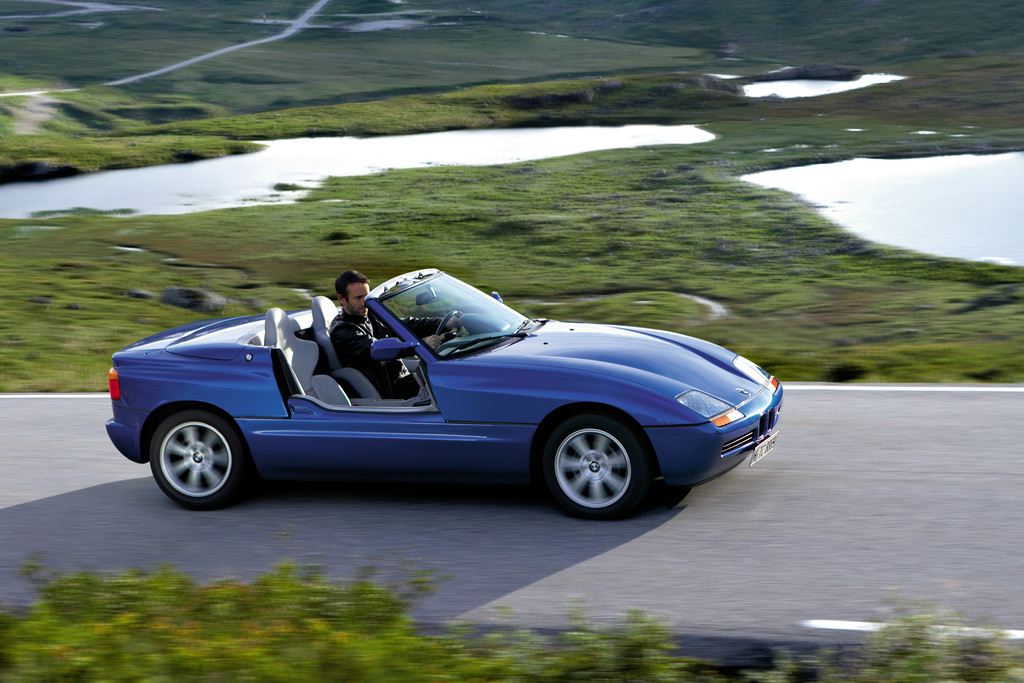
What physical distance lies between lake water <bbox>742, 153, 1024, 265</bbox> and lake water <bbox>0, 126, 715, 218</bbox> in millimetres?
11254

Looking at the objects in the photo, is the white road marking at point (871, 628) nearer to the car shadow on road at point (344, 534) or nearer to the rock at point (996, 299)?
the car shadow on road at point (344, 534)

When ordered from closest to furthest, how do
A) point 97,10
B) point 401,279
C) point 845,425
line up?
point 401,279 → point 845,425 → point 97,10

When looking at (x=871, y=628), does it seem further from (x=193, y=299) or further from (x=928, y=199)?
(x=928, y=199)

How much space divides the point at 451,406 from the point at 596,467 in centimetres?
85

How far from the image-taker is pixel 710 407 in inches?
223

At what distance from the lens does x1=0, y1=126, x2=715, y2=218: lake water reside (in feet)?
115

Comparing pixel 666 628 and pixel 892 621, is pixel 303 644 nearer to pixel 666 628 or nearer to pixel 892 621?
pixel 666 628

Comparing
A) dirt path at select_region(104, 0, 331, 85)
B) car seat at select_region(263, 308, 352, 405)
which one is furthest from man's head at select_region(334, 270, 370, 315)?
dirt path at select_region(104, 0, 331, 85)

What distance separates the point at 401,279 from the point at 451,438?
1.20 metres

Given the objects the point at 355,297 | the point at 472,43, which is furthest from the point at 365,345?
the point at 472,43

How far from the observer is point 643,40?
110 metres

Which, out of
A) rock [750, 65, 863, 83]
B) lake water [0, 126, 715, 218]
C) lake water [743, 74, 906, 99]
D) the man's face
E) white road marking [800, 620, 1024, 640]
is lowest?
white road marking [800, 620, 1024, 640]

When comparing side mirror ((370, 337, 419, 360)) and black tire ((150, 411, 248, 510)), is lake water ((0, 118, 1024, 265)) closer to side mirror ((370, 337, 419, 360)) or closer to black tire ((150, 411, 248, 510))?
side mirror ((370, 337, 419, 360))

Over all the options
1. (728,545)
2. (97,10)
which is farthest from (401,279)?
(97,10)
